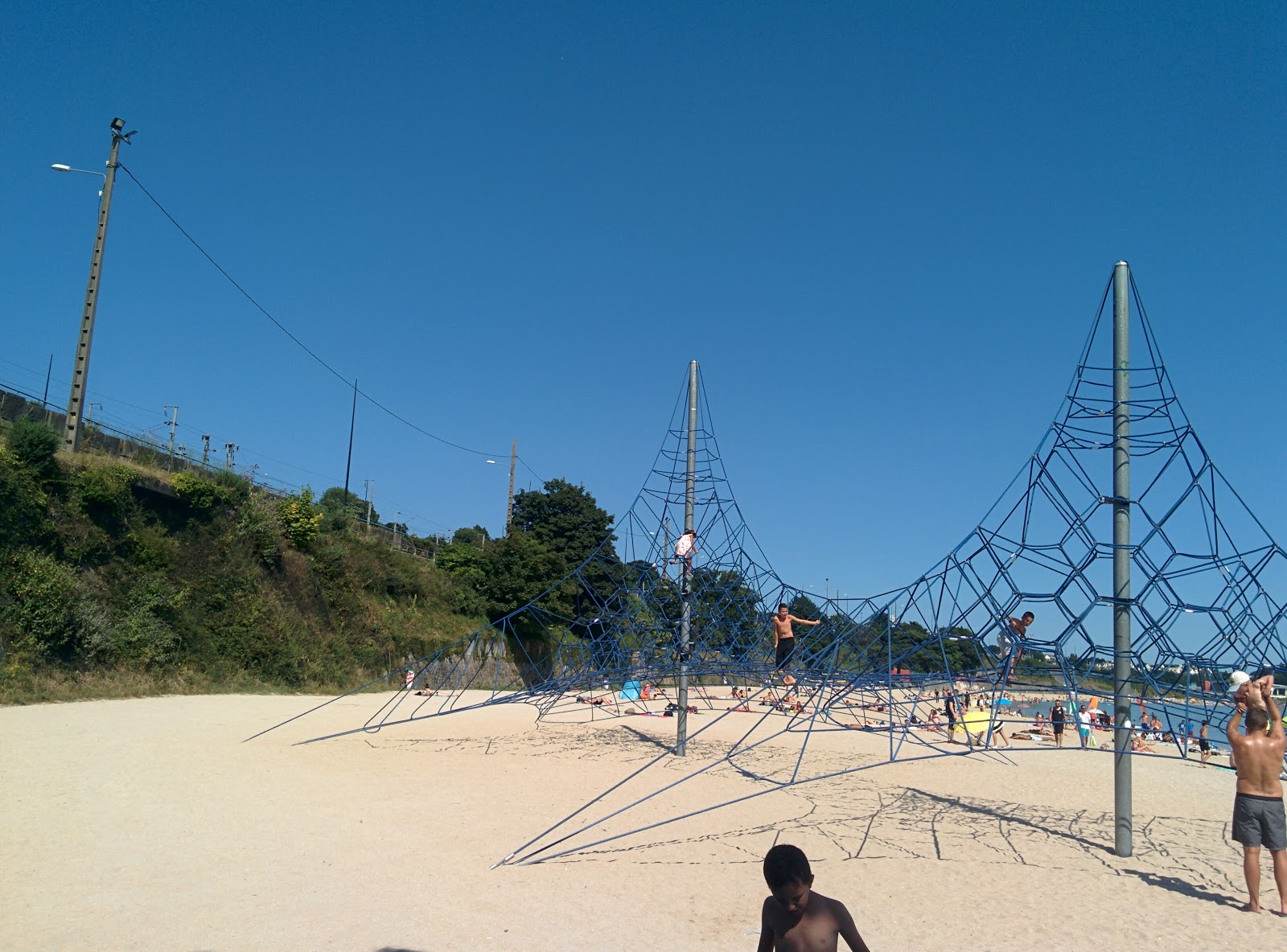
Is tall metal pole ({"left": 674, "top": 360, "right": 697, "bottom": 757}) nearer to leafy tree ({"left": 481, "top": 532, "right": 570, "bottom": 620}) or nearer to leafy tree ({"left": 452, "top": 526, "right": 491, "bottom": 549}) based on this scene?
leafy tree ({"left": 481, "top": 532, "right": 570, "bottom": 620})

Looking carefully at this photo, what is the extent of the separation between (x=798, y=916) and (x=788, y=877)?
165 millimetres

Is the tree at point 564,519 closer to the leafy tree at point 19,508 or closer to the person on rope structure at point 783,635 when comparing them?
the leafy tree at point 19,508

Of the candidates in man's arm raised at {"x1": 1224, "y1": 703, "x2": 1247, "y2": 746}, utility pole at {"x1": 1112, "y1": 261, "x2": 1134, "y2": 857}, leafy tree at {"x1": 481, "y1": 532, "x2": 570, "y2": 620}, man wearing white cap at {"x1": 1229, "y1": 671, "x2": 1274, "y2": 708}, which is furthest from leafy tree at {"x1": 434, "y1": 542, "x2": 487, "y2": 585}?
man's arm raised at {"x1": 1224, "y1": 703, "x2": 1247, "y2": 746}

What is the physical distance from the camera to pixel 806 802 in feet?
32.8

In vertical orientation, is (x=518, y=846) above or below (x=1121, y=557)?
below

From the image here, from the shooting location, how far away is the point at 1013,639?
304 inches

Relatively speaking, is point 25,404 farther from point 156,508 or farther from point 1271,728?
point 1271,728

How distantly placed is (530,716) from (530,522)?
23.3 meters

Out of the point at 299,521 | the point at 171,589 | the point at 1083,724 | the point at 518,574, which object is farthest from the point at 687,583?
the point at 518,574

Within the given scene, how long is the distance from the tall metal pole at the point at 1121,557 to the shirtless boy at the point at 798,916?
5546 millimetres

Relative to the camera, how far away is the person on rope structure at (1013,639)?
301 inches

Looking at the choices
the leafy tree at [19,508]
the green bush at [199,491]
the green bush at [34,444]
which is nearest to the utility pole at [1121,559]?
the leafy tree at [19,508]

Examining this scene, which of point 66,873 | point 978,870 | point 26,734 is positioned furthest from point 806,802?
point 26,734

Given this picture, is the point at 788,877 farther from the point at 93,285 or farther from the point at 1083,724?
the point at 93,285
